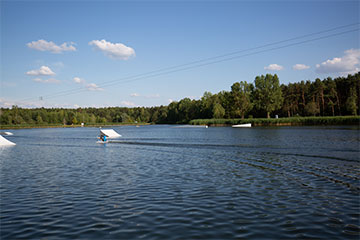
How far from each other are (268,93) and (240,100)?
16.2m

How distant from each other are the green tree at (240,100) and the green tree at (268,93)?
5.78 m

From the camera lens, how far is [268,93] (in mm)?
139875

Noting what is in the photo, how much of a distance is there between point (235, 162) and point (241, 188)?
952 centimetres

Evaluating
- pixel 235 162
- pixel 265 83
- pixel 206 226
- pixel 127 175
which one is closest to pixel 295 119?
pixel 265 83

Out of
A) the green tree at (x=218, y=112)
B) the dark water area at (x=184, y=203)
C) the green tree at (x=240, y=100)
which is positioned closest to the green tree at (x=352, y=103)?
the green tree at (x=240, y=100)

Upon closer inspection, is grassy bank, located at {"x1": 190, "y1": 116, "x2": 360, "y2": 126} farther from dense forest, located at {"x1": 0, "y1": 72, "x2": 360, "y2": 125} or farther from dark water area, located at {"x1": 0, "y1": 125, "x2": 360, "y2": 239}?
dark water area, located at {"x1": 0, "y1": 125, "x2": 360, "y2": 239}

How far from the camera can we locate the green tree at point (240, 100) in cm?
15000

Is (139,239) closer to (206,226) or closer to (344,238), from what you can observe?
(206,226)

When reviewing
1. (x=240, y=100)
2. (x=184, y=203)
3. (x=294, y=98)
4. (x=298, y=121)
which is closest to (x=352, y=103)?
(x=298, y=121)

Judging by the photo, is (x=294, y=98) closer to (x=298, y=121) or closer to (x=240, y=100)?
(x=240, y=100)

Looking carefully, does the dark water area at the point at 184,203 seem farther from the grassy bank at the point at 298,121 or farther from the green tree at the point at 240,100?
the green tree at the point at 240,100

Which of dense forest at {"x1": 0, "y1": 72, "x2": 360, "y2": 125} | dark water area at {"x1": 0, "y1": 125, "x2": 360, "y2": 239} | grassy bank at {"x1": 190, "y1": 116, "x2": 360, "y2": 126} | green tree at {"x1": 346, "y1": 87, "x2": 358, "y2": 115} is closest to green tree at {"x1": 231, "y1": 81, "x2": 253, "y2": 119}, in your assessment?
dense forest at {"x1": 0, "y1": 72, "x2": 360, "y2": 125}

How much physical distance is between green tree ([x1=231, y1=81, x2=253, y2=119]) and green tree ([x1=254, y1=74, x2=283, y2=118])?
5776mm

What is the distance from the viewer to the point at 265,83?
143375 mm
